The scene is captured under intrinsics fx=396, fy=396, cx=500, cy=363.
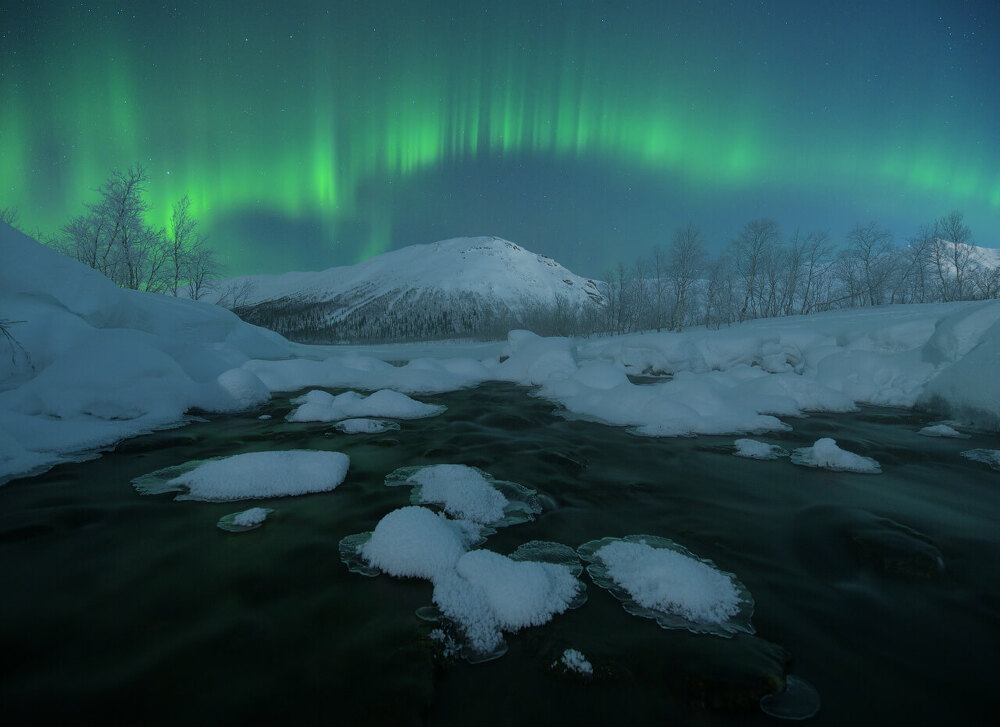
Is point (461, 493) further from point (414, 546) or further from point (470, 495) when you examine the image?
point (414, 546)

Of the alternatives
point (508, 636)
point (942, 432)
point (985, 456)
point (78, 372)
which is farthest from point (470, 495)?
point (942, 432)

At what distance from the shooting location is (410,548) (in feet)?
8.16

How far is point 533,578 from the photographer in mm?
2184

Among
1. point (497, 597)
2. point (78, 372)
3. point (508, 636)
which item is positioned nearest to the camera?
point (508, 636)

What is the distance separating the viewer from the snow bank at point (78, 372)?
4.82 meters

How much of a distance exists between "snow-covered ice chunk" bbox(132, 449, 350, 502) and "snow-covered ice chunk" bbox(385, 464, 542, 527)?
2.20ft

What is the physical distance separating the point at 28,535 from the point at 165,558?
1.21 metres

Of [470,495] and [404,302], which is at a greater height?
[470,495]

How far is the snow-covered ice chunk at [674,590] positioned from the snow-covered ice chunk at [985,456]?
5287mm

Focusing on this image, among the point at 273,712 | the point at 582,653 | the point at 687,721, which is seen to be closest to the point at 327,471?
the point at 273,712

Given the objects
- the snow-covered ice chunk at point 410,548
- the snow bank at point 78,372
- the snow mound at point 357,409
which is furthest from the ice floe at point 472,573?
the snow mound at point 357,409

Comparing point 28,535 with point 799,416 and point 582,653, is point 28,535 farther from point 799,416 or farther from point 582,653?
point 799,416

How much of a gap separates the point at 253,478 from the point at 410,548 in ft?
7.10

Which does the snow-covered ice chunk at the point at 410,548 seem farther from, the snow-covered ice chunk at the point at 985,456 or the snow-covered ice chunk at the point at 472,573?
the snow-covered ice chunk at the point at 985,456
